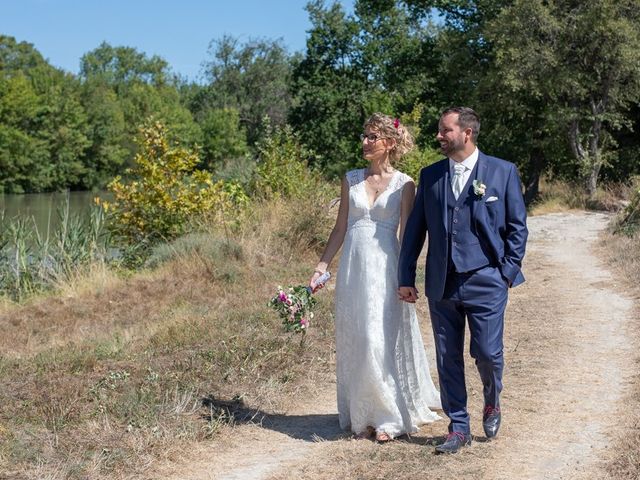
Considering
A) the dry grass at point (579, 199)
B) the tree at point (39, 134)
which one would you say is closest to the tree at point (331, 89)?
the dry grass at point (579, 199)

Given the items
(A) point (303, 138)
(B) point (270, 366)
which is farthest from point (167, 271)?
(A) point (303, 138)

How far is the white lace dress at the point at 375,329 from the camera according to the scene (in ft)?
17.6

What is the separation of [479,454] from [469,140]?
1.80 metres

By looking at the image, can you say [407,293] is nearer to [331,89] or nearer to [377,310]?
[377,310]

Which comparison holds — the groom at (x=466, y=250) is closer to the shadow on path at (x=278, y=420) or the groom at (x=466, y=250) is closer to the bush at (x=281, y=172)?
the shadow on path at (x=278, y=420)

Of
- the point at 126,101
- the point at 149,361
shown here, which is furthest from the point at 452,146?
the point at 126,101

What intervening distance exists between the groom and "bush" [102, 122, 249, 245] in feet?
34.7

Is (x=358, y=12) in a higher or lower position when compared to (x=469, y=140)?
higher

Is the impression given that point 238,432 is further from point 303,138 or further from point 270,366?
point 303,138

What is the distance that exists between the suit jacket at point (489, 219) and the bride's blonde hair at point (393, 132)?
0.61 meters

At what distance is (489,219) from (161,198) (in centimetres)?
1150

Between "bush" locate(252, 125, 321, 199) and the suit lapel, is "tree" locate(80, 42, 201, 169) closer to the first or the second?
"bush" locate(252, 125, 321, 199)

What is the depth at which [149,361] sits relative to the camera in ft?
23.5

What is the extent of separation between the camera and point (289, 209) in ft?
46.4
